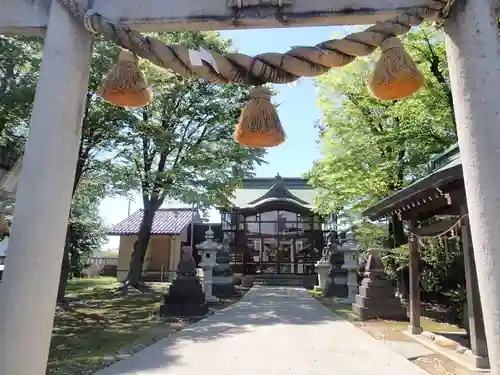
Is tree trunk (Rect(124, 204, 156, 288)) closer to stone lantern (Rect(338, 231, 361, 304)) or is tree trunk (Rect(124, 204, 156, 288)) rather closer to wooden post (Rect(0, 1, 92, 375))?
stone lantern (Rect(338, 231, 361, 304))

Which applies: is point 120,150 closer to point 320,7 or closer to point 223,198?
point 223,198

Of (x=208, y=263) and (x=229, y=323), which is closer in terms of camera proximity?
(x=229, y=323)

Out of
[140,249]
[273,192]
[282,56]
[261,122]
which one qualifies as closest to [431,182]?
[261,122]

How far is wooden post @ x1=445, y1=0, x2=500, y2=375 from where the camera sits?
1.77m

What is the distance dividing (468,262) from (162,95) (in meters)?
11.2

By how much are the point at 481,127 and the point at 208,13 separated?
1526 mm

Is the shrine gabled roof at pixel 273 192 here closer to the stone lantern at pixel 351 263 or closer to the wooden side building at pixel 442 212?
the stone lantern at pixel 351 263

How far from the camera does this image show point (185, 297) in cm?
1018

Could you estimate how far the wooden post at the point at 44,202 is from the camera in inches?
71.6

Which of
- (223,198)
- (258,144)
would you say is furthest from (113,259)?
(258,144)

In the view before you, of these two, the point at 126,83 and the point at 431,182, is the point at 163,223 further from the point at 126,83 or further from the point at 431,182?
the point at 126,83

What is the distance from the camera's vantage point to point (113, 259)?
3011cm

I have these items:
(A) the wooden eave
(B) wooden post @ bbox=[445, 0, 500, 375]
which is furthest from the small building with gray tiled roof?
(B) wooden post @ bbox=[445, 0, 500, 375]

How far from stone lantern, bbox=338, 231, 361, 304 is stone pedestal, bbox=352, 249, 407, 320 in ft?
10.9
